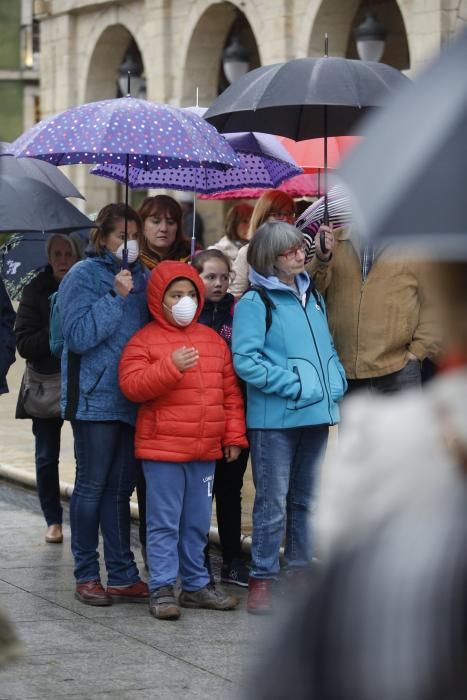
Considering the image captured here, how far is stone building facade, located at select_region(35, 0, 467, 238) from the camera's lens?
62.4 ft

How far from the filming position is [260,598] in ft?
23.4

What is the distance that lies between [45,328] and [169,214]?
111 cm

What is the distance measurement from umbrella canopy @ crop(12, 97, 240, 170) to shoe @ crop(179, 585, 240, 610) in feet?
6.42

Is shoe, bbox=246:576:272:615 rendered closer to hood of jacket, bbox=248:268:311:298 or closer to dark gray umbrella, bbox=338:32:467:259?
hood of jacket, bbox=248:268:311:298

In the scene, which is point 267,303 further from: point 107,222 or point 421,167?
point 421,167

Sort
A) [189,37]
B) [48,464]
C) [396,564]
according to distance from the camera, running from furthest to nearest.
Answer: [189,37], [48,464], [396,564]

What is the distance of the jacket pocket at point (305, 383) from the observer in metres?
6.98

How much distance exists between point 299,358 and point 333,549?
5306 mm

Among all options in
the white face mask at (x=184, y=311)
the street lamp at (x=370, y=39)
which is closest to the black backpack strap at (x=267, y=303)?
the white face mask at (x=184, y=311)

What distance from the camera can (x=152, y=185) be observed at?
9266 millimetres

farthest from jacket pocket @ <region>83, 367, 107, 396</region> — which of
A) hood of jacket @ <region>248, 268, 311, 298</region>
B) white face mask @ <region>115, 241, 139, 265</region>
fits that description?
hood of jacket @ <region>248, 268, 311, 298</region>

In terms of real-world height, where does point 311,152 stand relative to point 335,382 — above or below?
above

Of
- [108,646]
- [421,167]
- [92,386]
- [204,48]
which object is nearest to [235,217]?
[92,386]

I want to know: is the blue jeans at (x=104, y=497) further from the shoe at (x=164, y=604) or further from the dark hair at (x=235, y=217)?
the dark hair at (x=235, y=217)
